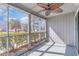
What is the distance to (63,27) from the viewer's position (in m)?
Answer: 9.83

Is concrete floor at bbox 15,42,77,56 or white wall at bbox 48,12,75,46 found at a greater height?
white wall at bbox 48,12,75,46

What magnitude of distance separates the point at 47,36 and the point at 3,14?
4692 millimetres

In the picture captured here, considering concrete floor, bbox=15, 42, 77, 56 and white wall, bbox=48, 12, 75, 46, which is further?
white wall, bbox=48, 12, 75, 46

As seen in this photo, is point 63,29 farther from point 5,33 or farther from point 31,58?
point 31,58

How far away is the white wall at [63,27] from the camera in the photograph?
9.45 m

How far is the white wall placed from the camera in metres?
9.45

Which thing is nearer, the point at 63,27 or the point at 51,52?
the point at 51,52

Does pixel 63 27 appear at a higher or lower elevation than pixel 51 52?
higher

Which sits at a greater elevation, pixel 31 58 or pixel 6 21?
pixel 6 21

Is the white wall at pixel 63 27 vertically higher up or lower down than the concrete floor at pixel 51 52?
higher up

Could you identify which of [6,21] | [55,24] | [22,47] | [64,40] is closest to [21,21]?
[22,47]

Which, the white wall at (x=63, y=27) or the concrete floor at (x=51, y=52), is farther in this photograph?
the white wall at (x=63, y=27)

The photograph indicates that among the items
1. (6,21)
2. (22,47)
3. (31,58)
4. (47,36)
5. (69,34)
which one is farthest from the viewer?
(47,36)

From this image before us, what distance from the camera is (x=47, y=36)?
10.4 m
